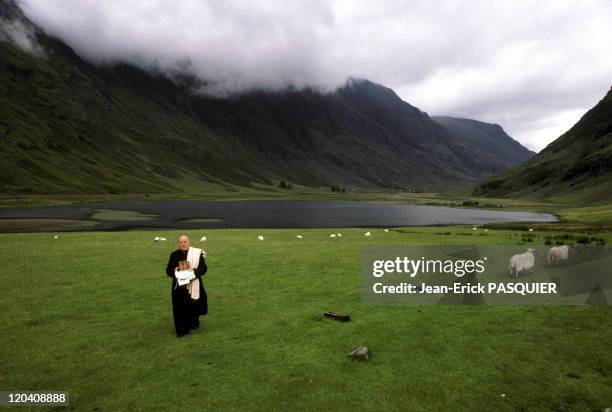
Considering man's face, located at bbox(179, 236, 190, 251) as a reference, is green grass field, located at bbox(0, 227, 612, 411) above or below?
below

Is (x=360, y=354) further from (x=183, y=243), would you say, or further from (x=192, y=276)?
(x=183, y=243)

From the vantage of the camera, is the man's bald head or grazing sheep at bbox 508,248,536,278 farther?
grazing sheep at bbox 508,248,536,278

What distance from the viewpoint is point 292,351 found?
48.8 feet

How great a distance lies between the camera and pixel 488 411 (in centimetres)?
1116

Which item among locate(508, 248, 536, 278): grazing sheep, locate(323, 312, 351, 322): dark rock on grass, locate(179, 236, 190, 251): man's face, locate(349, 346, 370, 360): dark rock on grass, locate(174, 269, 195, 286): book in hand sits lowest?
locate(349, 346, 370, 360): dark rock on grass

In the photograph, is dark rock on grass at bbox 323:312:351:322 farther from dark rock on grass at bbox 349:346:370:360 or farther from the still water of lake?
the still water of lake

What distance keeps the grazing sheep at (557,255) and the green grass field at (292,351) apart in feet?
25.7

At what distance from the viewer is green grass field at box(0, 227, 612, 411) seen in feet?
39.1

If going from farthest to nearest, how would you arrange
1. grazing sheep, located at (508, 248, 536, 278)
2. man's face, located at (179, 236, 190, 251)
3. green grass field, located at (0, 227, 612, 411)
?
grazing sheep, located at (508, 248, 536, 278) → man's face, located at (179, 236, 190, 251) → green grass field, located at (0, 227, 612, 411)

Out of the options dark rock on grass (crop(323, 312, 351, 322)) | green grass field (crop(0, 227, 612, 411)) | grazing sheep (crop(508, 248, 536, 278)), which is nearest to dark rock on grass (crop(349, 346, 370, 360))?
green grass field (crop(0, 227, 612, 411))

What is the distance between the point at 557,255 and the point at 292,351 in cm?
1953

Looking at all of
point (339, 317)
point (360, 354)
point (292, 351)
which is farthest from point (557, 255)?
point (292, 351)

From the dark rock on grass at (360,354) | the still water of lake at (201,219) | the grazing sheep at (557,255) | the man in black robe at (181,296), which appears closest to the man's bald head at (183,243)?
the man in black robe at (181,296)

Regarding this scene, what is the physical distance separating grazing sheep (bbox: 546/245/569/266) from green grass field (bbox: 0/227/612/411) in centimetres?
784
